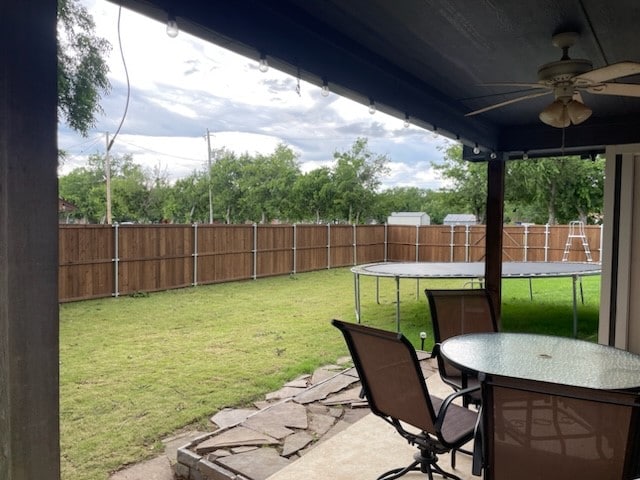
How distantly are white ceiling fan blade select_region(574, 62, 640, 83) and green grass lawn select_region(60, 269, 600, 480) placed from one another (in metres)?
3.32

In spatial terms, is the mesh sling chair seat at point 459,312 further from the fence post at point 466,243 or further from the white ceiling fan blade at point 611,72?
the fence post at point 466,243

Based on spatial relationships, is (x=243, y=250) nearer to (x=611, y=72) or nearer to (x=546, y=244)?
(x=546, y=244)

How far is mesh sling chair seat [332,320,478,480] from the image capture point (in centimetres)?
202

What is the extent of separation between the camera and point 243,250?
11633 millimetres

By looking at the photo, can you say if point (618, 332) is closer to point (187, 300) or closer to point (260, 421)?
point (260, 421)

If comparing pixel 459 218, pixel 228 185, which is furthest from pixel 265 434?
pixel 459 218

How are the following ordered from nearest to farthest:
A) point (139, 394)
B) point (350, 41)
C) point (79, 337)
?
point (350, 41), point (139, 394), point (79, 337)

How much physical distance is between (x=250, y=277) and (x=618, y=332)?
8.82 m

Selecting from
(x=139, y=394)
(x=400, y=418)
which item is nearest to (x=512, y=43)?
(x=400, y=418)

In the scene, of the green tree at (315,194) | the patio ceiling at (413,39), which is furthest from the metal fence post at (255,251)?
the green tree at (315,194)

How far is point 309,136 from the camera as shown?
37.1 metres

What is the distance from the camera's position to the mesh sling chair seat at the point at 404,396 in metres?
2.02

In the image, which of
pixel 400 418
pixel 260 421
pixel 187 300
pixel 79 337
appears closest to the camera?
pixel 400 418

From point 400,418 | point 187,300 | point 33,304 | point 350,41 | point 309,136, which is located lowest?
point 187,300
